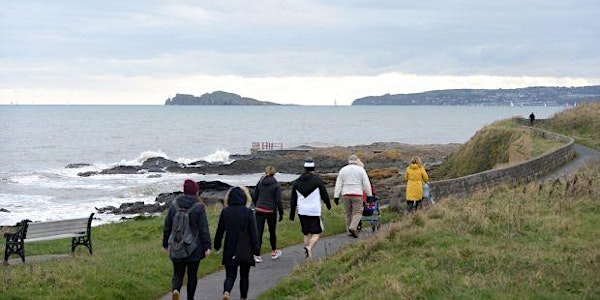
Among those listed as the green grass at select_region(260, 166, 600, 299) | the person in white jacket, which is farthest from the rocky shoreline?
the green grass at select_region(260, 166, 600, 299)

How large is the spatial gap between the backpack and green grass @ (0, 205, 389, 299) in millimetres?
1716

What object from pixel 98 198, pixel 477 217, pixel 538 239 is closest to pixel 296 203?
pixel 477 217

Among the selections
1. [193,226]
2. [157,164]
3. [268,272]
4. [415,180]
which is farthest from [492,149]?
[157,164]

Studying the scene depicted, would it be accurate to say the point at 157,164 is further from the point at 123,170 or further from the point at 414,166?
the point at 414,166

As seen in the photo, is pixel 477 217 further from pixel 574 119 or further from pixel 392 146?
pixel 392 146

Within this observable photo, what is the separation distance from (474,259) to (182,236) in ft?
11.8

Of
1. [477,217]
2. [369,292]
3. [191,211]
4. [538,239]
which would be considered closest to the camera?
[369,292]

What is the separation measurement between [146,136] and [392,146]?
5477 centimetres

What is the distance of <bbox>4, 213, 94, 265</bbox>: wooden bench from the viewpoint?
12.7m

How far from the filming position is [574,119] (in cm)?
4459

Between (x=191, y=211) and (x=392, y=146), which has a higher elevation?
(x=191, y=211)

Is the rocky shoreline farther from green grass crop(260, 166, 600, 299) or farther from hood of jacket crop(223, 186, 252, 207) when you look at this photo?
hood of jacket crop(223, 186, 252, 207)

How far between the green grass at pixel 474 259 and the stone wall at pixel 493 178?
4551 mm

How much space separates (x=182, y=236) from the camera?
360 inches
